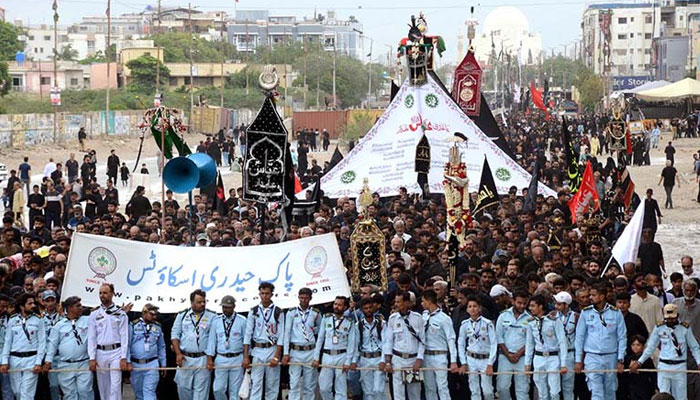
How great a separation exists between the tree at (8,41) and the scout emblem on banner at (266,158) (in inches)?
3512

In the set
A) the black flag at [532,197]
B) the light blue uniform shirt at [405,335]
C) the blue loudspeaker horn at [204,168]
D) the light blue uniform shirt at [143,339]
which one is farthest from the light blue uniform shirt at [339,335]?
the black flag at [532,197]

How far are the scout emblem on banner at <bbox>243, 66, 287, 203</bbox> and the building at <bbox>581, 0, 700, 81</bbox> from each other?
82.2m

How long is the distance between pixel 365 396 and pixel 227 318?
4.93 feet

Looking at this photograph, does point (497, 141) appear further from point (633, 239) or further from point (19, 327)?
point (19, 327)

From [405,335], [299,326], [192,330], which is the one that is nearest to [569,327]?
[405,335]

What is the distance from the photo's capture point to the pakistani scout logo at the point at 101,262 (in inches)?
A: 509

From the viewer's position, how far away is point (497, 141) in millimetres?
26641

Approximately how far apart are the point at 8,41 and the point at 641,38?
68.9m

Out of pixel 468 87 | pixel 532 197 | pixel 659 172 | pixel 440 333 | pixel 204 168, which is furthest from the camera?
pixel 659 172

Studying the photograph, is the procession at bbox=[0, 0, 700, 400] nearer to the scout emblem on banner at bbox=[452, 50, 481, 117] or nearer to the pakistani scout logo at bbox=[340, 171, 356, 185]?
the pakistani scout logo at bbox=[340, 171, 356, 185]

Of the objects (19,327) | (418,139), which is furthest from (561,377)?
(418,139)

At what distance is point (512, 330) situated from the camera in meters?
12.3

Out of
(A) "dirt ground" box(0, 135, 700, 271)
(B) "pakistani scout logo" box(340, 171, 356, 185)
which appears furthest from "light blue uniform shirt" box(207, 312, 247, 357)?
(A) "dirt ground" box(0, 135, 700, 271)

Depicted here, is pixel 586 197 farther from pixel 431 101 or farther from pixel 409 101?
pixel 409 101
